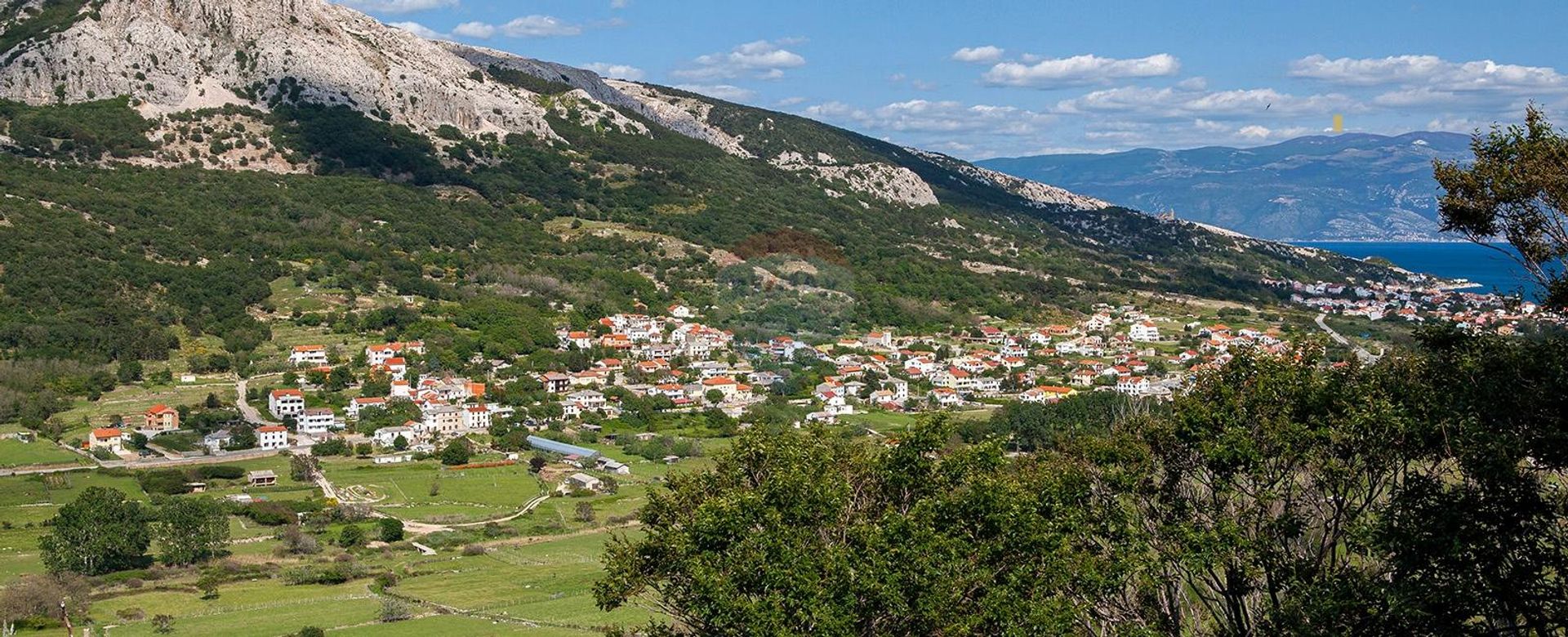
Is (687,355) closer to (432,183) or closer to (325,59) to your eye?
(432,183)

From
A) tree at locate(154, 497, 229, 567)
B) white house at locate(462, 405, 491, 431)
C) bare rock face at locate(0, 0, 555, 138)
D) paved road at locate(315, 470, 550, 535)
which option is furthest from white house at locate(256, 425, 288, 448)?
bare rock face at locate(0, 0, 555, 138)

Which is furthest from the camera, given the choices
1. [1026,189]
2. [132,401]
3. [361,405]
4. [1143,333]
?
[1026,189]

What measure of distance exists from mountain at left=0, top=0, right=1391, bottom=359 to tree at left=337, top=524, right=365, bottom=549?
85.5 ft

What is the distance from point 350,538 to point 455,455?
1145cm

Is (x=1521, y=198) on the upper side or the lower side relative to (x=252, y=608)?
upper

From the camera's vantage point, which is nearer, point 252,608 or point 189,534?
point 252,608

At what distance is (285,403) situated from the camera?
49344mm

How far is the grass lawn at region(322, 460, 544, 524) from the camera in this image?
3906 centimetres

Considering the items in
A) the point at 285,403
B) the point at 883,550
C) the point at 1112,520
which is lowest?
the point at 285,403

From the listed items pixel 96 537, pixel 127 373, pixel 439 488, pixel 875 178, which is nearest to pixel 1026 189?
pixel 875 178

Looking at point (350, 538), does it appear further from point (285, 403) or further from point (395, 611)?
point (285, 403)

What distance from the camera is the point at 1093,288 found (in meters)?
97.4

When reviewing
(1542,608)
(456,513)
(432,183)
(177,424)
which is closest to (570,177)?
(432,183)

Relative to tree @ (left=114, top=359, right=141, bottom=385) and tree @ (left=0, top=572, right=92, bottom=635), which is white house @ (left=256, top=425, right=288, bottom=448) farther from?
tree @ (left=0, top=572, right=92, bottom=635)
